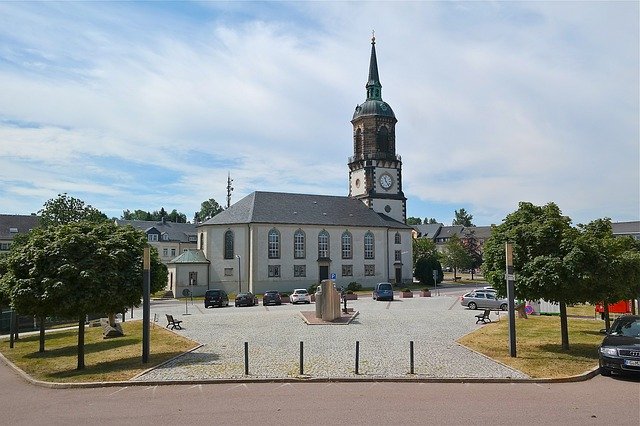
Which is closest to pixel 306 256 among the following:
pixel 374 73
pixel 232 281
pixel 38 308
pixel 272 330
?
pixel 232 281

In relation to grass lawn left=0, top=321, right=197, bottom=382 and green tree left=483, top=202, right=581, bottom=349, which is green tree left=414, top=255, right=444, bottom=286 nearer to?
grass lawn left=0, top=321, right=197, bottom=382

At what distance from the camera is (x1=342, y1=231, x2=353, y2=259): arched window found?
62.8m

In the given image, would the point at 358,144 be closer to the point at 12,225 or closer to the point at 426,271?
the point at 426,271

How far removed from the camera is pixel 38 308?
1583cm

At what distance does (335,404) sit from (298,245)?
162ft

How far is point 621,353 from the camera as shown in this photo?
12875 millimetres

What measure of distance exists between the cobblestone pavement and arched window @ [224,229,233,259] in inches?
1152

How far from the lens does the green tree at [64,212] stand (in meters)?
63.8

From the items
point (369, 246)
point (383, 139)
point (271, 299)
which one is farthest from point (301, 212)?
point (271, 299)

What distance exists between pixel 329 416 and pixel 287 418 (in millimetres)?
781

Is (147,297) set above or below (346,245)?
below

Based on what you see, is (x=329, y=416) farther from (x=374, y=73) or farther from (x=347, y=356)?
(x=374, y=73)

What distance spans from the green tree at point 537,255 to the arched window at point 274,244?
42035 mm

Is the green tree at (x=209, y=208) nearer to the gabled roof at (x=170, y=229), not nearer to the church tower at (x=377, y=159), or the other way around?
the gabled roof at (x=170, y=229)
